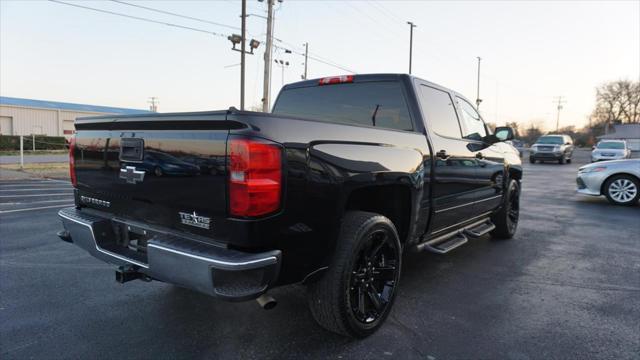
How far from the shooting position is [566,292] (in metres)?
4.06

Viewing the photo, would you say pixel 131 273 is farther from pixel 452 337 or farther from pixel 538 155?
pixel 538 155

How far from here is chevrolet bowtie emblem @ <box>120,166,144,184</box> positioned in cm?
277

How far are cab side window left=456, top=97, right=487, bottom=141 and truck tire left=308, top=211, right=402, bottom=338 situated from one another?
209cm

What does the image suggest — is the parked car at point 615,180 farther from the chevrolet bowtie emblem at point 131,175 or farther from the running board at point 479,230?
the chevrolet bowtie emblem at point 131,175

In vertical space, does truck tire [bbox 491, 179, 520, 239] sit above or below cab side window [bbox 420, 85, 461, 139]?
below

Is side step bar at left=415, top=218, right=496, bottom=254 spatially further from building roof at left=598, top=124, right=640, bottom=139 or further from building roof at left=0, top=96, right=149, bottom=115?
building roof at left=598, top=124, right=640, bottom=139

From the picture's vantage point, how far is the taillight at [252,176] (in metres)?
2.25

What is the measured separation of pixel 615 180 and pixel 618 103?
9319 cm

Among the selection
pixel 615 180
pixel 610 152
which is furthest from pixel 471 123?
pixel 610 152

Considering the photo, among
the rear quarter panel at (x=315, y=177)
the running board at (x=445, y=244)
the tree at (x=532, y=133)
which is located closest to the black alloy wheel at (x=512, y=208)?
the running board at (x=445, y=244)

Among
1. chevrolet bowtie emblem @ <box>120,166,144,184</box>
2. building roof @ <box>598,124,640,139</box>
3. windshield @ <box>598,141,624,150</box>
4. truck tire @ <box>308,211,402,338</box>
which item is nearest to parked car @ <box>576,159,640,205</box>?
truck tire @ <box>308,211,402,338</box>

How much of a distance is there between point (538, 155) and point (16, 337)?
29799 millimetres

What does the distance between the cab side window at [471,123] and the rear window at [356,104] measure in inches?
44.6

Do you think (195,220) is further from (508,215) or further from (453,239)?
(508,215)
